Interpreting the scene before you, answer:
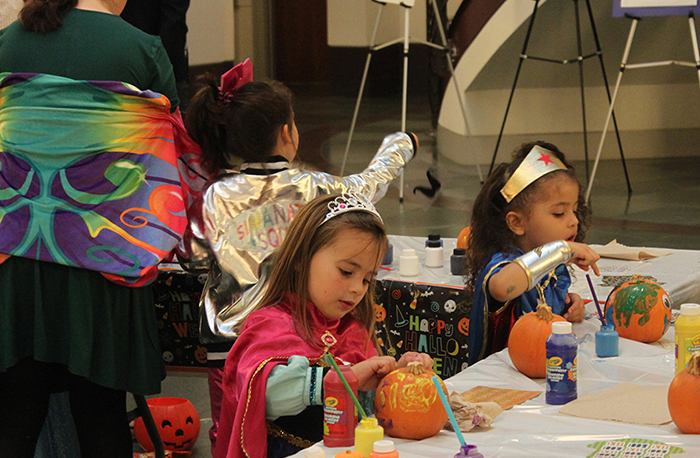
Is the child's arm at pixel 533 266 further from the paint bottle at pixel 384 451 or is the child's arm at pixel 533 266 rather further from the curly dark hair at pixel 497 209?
the paint bottle at pixel 384 451

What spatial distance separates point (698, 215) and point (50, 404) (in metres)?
5.14

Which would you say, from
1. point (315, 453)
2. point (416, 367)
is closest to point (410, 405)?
point (416, 367)

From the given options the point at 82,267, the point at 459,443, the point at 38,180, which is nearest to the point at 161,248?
the point at 82,267

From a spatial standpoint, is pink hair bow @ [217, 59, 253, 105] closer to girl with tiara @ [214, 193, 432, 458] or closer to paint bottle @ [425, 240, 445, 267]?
girl with tiara @ [214, 193, 432, 458]

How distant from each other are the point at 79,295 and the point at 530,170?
1421 millimetres

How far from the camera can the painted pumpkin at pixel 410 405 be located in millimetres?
1624

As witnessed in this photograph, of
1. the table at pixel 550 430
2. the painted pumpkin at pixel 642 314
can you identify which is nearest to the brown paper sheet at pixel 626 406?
the table at pixel 550 430

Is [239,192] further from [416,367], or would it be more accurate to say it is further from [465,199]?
[465,199]

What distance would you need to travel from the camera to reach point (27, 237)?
219 centimetres

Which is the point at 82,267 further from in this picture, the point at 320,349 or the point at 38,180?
the point at 320,349

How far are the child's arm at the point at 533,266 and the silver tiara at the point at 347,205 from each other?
0.54 m

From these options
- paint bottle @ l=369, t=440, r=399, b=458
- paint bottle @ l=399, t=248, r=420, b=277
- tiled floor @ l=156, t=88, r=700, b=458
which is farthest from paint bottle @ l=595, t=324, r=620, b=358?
tiled floor @ l=156, t=88, r=700, b=458

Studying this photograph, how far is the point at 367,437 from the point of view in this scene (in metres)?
1.53

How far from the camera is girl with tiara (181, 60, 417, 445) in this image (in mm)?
2627
